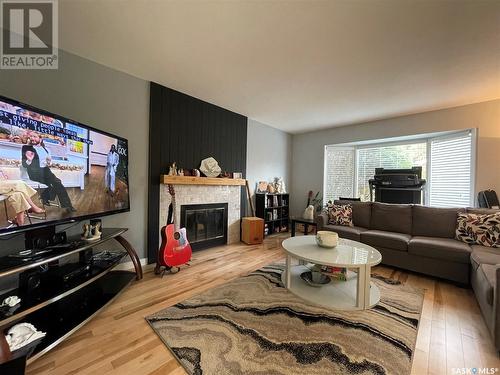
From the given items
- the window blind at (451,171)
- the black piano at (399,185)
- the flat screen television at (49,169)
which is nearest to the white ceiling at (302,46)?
the window blind at (451,171)

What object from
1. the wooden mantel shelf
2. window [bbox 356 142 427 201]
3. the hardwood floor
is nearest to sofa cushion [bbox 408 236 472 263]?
the hardwood floor

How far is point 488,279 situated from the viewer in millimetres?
1625

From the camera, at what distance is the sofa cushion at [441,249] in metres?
2.28

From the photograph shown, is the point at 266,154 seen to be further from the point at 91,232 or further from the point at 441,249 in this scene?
the point at 91,232

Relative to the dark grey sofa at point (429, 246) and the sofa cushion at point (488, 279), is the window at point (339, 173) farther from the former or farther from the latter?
the sofa cushion at point (488, 279)

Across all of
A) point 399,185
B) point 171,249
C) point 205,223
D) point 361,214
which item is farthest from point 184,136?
point 399,185

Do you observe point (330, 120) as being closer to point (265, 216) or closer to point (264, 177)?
point (264, 177)

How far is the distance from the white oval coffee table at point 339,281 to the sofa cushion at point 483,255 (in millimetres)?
937

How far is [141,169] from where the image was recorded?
8.85 ft

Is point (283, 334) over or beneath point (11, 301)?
beneath

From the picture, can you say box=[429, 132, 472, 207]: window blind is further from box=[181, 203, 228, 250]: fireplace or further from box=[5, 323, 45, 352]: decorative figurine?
box=[5, 323, 45, 352]: decorative figurine

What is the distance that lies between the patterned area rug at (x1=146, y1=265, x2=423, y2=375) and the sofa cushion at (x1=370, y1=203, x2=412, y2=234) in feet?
4.00

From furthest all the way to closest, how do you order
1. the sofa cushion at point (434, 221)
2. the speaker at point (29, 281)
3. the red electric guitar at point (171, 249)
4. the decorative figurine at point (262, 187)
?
the decorative figurine at point (262, 187)
the sofa cushion at point (434, 221)
the red electric guitar at point (171, 249)
the speaker at point (29, 281)

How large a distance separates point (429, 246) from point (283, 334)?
2.13 m
